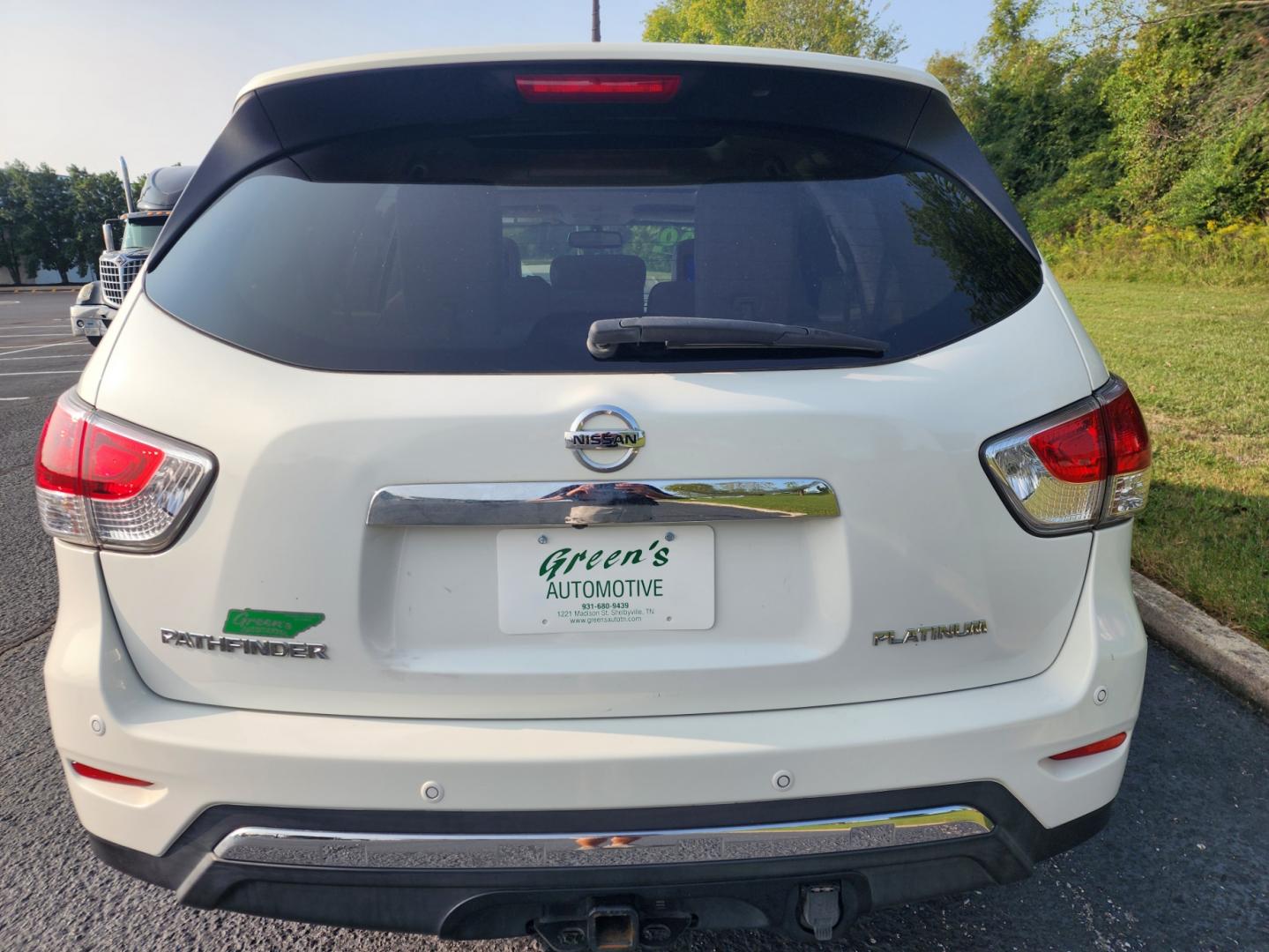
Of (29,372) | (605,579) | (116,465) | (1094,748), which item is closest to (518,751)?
(605,579)

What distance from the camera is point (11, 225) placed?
189 feet

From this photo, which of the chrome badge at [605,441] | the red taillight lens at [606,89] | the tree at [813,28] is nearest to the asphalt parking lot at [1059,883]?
the chrome badge at [605,441]

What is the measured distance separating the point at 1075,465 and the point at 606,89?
105 cm

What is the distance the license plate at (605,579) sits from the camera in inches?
59.3

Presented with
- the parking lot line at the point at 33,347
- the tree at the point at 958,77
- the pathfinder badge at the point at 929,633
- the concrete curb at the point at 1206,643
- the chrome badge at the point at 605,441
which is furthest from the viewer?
the tree at the point at 958,77

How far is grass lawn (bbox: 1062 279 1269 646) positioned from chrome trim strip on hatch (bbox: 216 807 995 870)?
2.72 meters

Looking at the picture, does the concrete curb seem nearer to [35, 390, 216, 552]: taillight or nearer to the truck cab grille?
[35, 390, 216, 552]: taillight

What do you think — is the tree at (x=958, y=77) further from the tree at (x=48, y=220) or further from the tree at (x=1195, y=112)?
the tree at (x=48, y=220)

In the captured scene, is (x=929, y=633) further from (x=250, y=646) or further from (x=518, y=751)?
(x=250, y=646)

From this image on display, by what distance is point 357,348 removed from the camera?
1.53 metres

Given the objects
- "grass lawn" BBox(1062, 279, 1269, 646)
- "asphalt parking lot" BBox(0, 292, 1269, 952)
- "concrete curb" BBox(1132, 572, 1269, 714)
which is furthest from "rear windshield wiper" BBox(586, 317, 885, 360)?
"grass lawn" BBox(1062, 279, 1269, 646)

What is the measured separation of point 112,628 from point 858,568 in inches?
49.7

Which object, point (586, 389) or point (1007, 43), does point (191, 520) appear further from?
point (1007, 43)

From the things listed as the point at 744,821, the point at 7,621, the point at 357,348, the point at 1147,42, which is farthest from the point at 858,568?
the point at 1147,42
